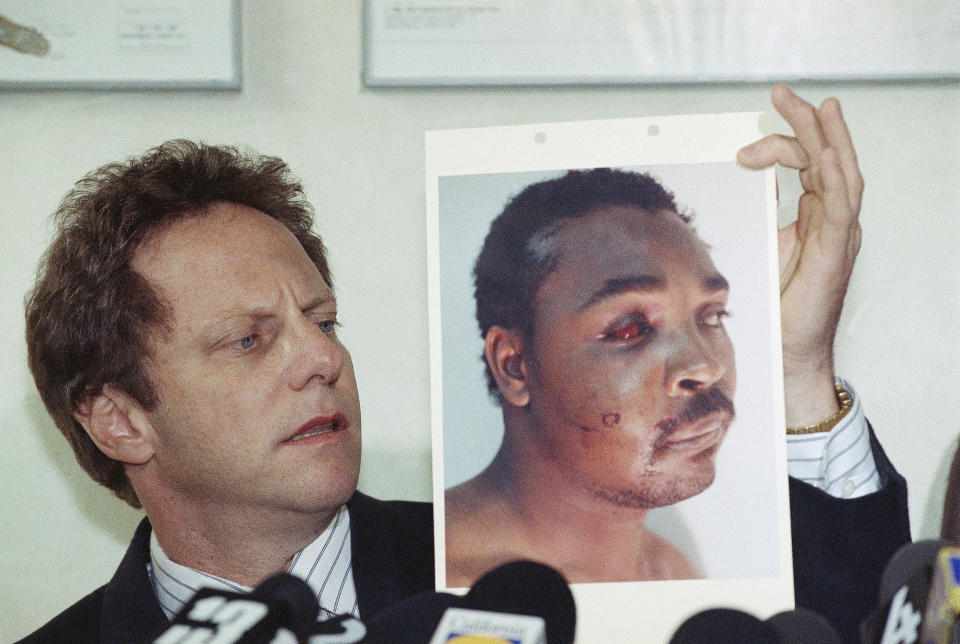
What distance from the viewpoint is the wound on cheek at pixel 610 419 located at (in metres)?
0.98

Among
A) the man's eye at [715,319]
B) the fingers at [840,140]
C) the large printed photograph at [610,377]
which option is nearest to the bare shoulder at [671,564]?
the large printed photograph at [610,377]

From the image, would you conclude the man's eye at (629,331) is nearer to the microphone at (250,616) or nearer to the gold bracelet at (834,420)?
the gold bracelet at (834,420)

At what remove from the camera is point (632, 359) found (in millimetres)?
977

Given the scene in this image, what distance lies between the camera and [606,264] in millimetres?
1003

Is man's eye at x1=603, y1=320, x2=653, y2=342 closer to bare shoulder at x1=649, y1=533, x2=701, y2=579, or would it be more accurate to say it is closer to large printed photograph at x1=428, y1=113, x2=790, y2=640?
large printed photograph at x1=428, y1=113, x2=790, y2=640

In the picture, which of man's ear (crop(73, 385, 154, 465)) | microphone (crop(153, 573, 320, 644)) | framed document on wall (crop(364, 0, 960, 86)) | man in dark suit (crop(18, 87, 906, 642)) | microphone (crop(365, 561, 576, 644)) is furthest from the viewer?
framed document on wall (crop(364, 0, 960, 86))

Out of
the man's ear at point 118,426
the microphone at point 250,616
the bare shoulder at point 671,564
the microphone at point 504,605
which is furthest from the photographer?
the man's ear at point 118,426

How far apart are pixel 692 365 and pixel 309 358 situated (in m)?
0.43

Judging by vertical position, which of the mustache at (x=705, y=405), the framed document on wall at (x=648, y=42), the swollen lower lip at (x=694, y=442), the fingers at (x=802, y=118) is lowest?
the swollen lower lip at (x=694, y=442)

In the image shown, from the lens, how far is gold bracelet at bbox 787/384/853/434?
3.64 ft

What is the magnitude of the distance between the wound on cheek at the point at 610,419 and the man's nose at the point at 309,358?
1.06 ft

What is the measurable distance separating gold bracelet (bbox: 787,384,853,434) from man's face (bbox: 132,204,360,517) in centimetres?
51

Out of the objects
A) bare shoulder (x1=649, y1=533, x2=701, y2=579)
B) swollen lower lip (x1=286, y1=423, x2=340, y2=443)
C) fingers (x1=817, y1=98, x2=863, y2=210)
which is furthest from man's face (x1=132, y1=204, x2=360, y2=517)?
fingers (x1=817, y1=98, x2=863, y2=210)

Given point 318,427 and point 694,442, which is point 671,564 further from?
point 318,427
